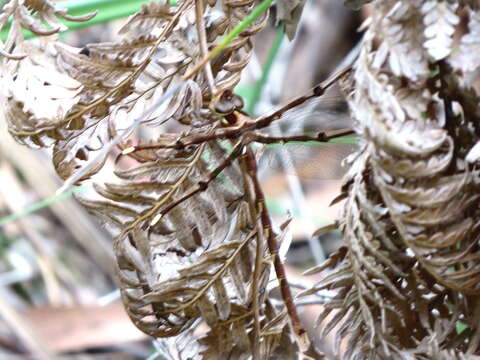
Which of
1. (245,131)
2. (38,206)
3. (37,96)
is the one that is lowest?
(38,206)

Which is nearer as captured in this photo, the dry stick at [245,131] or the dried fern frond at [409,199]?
the dried fern frond at [409,199]

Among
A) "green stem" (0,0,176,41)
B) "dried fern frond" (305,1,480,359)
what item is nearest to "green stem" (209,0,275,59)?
"dried fern frond" (305,1,480,359)

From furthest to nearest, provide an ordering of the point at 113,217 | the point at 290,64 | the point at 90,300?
the point at 290,64, the point at 90,300, the point at 113,217

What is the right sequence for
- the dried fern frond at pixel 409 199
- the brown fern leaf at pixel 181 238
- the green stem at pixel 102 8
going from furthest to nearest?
the green stem at pixel 102 8
the brown fern leaf at pixel 181 238
the dried fern frond at pixel 409 199

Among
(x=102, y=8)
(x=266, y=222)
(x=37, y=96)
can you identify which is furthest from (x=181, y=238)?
(x=102, y=8)

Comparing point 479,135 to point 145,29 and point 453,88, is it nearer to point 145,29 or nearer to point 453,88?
point 453,88

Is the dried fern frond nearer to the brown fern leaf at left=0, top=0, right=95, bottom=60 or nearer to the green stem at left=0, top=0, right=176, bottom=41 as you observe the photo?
the brown fern leaf at left=0, top=0, right=95, bottom=60

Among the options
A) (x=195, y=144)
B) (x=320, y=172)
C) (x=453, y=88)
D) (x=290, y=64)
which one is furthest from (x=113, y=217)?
(x=290, y=64)

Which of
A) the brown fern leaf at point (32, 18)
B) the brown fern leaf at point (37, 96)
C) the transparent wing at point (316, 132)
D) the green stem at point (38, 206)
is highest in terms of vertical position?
the brown fern leaf at point (32, 18)

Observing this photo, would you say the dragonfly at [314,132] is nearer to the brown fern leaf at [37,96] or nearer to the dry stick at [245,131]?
the dry stick at [245,131]

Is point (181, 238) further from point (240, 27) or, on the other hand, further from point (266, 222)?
point (240, 27)

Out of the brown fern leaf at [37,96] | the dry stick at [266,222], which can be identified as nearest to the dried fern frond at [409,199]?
the dry stick at [266,222]
